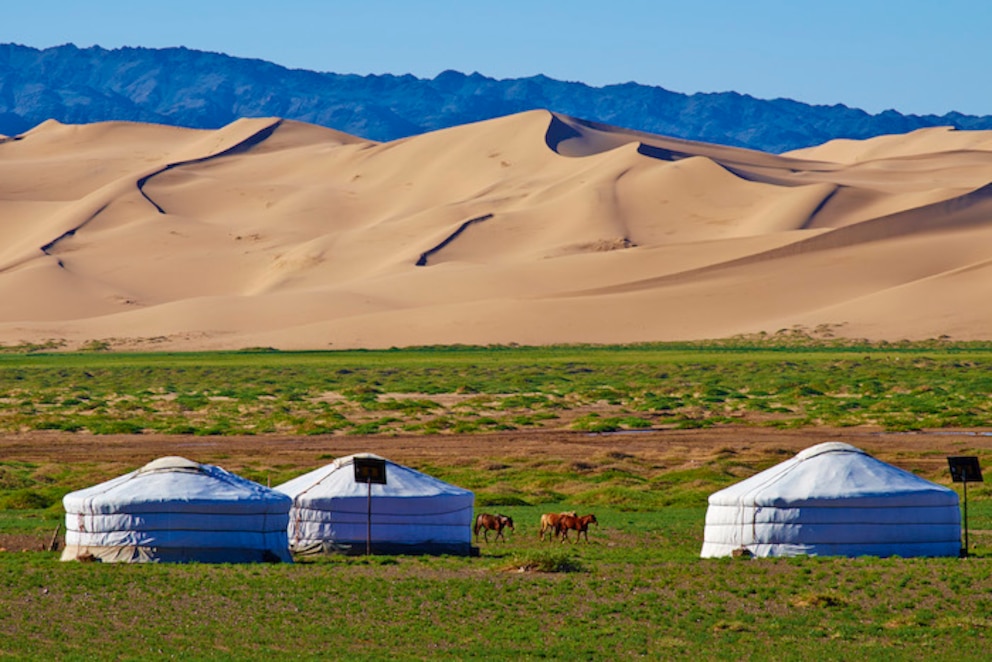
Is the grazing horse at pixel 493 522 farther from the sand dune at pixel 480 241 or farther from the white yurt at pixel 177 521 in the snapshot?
the sand dune at pixel 480 241

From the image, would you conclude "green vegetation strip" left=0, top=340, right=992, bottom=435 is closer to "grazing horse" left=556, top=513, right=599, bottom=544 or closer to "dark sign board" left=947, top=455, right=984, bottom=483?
"grazing horse" left=556, top=513, right=599, bottom=544

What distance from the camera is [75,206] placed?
148500mm

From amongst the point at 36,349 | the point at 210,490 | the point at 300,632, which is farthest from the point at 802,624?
Result: the point at 36,349

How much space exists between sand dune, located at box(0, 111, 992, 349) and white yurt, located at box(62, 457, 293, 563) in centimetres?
7647

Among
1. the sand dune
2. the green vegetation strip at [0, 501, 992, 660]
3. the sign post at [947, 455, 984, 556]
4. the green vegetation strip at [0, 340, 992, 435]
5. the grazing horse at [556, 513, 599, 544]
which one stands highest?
the sand dune

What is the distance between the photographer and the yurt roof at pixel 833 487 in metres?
23.2

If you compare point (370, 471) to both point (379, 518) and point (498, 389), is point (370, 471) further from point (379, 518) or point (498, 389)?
point (498, 389)

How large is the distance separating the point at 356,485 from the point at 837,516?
21.4 ft

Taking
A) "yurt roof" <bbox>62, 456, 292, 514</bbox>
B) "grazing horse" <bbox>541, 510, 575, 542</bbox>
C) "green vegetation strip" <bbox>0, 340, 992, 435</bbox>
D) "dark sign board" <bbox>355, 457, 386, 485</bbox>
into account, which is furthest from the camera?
"green vegetation strip" <bbox>0, 340, 992, 435</bbox>

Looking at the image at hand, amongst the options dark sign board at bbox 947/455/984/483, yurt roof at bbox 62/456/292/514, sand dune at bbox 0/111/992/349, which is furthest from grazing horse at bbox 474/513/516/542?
sand dune at bbox 0/111/992/349

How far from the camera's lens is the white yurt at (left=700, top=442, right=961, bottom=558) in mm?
23234

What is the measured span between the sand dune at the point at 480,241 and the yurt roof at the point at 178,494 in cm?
7614

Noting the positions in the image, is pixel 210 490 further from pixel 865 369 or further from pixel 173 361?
pixel 173 361

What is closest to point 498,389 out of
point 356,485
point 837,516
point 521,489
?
point 521,489
